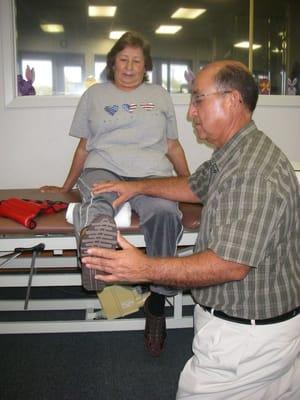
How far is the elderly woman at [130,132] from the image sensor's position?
2.04m

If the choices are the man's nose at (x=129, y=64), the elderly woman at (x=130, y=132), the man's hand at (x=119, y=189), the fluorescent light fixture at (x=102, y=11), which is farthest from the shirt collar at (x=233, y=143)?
the fluorescent light fixture at (x=102, y=11)

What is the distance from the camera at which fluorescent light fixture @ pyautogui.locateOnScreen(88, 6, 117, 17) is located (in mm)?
3035

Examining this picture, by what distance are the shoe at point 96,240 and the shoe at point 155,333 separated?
0.86 m

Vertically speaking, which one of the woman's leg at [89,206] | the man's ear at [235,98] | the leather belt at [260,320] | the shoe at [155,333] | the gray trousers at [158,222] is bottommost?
the shoe at [155,333]

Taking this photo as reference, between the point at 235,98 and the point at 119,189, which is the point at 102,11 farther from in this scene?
the point at 235,98

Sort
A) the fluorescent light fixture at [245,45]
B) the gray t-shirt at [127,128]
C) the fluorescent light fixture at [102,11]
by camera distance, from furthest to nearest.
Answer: the fluorescent light fixture at [245,45], the fluorescent light fixture at [102,11], the gray t-shirt at [127,128]

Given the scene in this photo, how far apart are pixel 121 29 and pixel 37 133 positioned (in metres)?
0.99

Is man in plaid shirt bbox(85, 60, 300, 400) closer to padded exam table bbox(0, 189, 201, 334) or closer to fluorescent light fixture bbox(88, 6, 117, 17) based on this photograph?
padded exam table bbox(0, 189, 201, 334)

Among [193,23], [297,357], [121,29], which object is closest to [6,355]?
[297,357]

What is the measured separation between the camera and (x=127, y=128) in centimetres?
228

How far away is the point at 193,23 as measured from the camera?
11.6ft

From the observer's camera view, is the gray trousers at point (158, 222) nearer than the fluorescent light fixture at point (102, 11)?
Yes

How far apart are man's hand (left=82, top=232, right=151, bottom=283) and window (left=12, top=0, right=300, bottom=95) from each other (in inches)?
86.7

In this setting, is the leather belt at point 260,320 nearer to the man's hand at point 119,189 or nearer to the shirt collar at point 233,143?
the shirt collar at point 233,143
